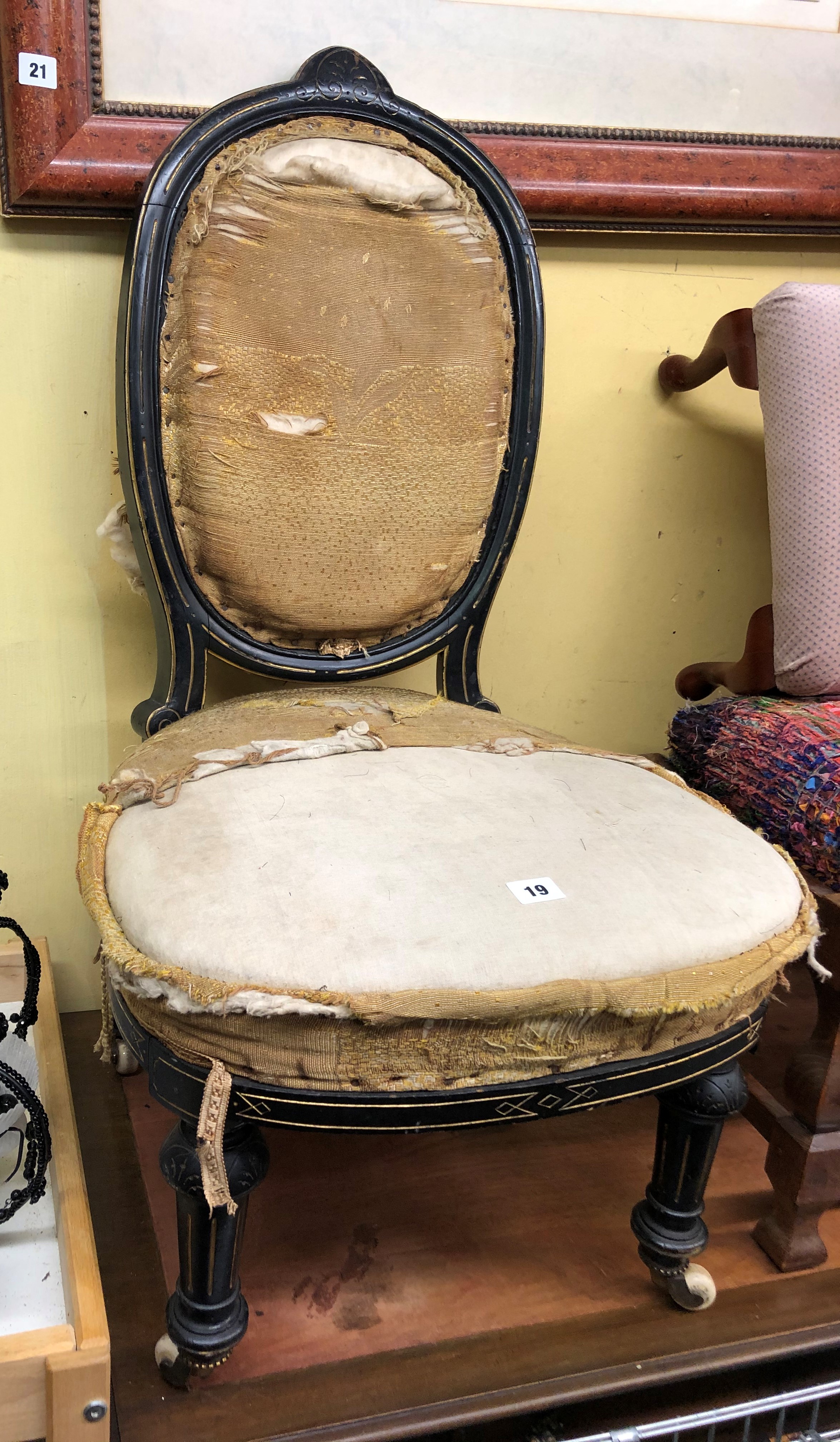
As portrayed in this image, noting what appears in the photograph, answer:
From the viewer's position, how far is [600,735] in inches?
57.7

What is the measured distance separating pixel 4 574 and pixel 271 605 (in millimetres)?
349

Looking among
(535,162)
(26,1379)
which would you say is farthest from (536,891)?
(535,162)

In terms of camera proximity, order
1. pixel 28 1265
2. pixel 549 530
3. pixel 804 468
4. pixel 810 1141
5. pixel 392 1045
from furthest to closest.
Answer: pixel 549 530, pixel 804 468, pixel 810 1141, pixel 28 1265, pixel 392 1045

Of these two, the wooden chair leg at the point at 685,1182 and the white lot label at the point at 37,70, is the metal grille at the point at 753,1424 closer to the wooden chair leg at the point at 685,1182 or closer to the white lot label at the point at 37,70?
the wooden chair leg at the point at 685,1182

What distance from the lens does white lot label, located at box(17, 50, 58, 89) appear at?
1008mm

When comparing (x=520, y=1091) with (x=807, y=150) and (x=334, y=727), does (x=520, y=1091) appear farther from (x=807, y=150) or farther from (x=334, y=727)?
(x=807, y=150)

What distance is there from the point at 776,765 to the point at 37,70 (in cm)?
99

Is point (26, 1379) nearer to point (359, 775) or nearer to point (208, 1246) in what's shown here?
point (208, 1246)

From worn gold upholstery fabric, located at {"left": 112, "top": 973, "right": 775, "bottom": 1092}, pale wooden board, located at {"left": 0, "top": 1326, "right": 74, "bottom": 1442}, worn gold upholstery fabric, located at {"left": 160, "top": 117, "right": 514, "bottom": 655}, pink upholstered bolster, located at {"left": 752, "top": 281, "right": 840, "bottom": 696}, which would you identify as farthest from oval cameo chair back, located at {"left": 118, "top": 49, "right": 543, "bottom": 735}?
pale wooden board, located at {"left": 0, "top": 1326, "right": 74, "bottom": 1442}

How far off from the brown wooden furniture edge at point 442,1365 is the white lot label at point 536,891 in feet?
1.40

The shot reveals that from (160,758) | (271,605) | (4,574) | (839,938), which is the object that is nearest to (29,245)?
(4,574)

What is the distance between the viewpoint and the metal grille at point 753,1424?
0.71 meters

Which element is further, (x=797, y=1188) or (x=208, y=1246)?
(x=797, y=1188)

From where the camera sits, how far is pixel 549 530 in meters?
1.36
